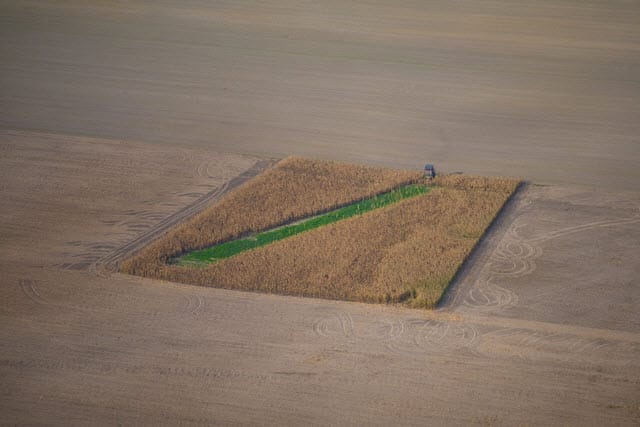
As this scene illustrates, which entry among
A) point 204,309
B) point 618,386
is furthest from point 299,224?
point 618,386

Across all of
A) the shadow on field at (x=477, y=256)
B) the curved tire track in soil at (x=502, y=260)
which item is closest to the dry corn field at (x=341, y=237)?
the shadow on field at (x=477, y=256)

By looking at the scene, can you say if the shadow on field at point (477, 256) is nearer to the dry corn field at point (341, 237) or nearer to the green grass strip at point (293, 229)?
the dry corn field at point (341, 237)

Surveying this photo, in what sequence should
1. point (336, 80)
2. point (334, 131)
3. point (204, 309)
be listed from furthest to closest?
point (336, 80), point (334, 131), point (204, 309)

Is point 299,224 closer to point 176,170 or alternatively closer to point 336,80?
point 176,170

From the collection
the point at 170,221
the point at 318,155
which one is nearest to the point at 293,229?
the point at 170,221

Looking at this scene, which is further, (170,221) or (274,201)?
(274,201)

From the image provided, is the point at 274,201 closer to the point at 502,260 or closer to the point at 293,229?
the point at 293,229

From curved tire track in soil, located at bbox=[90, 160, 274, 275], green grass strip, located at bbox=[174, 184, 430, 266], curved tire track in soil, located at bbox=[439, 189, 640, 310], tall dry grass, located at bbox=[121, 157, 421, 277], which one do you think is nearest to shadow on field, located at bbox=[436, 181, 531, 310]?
curved tire track in soil, located at bbox=[439, 189, 640, 310]

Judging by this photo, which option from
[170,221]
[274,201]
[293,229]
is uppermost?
[274,201]
